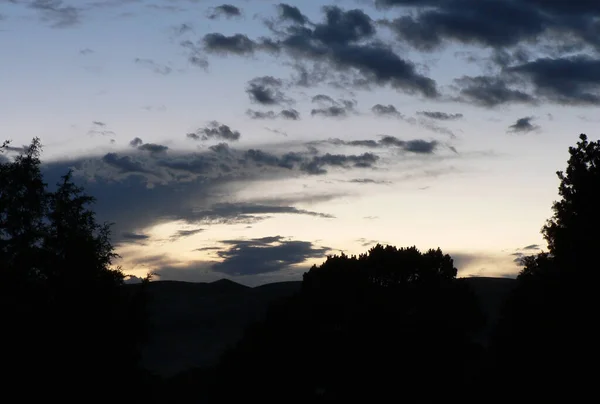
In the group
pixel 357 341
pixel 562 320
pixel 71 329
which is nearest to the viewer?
pixel 71 329

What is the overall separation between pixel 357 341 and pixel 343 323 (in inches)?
105

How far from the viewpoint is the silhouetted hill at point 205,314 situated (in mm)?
118750

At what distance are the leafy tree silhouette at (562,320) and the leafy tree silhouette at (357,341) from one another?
28426 millimetres

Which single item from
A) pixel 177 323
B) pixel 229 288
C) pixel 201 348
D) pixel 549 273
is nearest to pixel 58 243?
pixel 549 273

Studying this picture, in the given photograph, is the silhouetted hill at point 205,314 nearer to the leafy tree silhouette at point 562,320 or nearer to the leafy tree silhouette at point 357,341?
the leafy tree silhouette at point 357,341

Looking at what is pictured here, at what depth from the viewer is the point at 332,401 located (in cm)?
7006

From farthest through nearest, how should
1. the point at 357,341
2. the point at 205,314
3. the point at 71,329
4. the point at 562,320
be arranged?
the point at 205,314
the point at 357,341
the point at 562,320
the point at 71,329

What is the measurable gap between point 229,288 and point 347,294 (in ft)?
335

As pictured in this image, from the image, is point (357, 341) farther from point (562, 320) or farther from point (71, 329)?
point (71, 329)

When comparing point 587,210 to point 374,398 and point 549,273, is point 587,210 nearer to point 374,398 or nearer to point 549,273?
point 549,273

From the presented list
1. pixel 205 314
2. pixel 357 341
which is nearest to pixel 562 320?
pixel 357 341

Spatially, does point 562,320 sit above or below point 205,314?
below

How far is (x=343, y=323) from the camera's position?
7431cm

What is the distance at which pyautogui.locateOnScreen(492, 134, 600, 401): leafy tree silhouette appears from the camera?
34.5 meters
